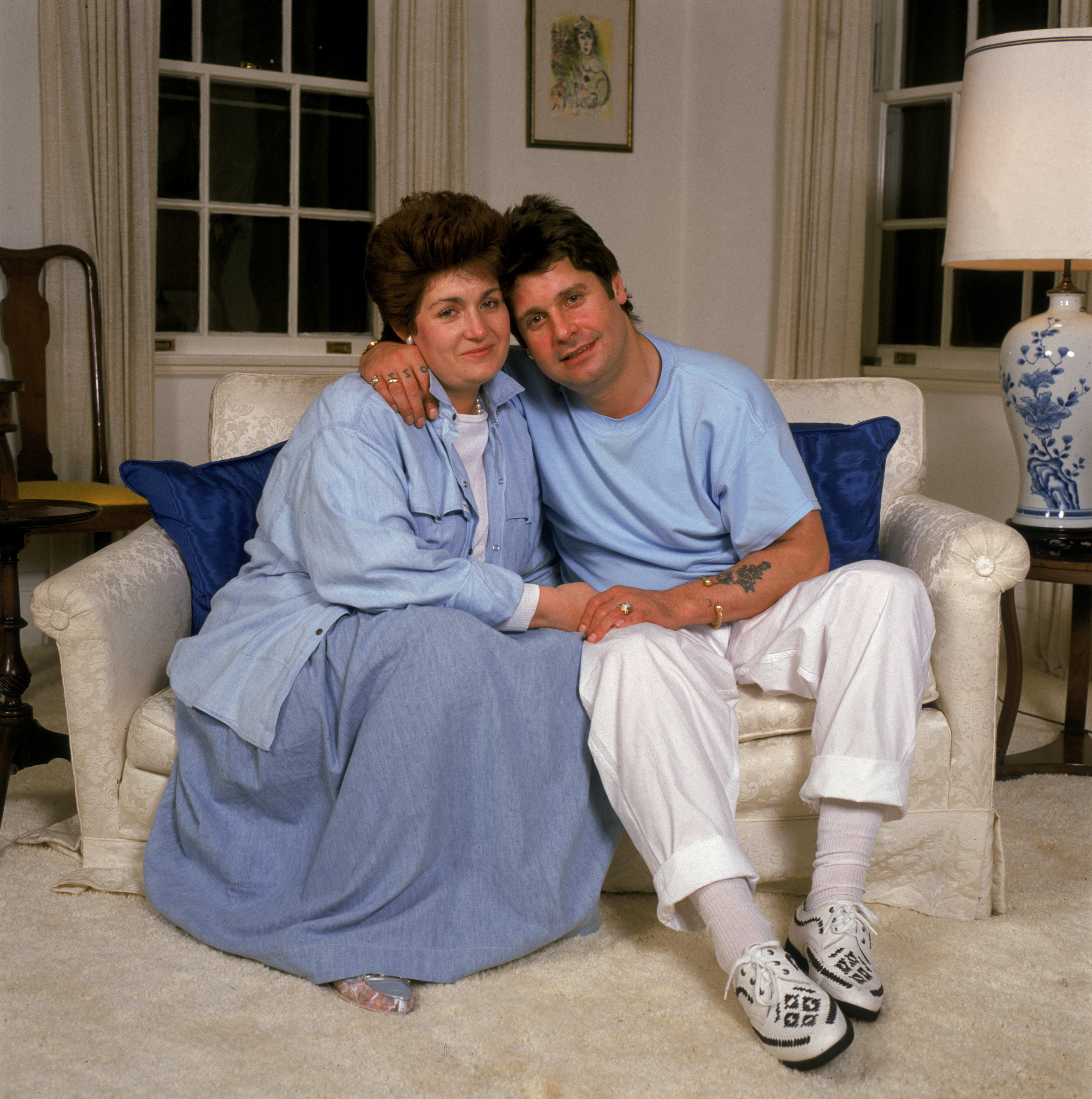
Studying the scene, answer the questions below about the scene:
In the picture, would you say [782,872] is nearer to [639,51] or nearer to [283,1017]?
[283,1017]

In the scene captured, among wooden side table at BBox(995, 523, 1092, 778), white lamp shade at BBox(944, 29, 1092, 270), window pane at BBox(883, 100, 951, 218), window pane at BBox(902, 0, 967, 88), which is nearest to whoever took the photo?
white lamp shade at BBox(944, 29, 1092, 270)

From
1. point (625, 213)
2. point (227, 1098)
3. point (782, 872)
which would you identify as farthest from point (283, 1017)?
point (625, 213)

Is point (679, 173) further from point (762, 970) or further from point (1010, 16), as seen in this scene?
point (762, 970)

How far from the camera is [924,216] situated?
3.96 metres

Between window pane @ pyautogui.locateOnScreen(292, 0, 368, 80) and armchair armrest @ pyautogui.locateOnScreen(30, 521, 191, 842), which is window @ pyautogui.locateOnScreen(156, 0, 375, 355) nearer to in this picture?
window pane @ pyautogui.locateOnScreen(292, 0, 368, 80)

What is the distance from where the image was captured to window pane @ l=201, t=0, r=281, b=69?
392cm

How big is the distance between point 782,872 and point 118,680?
3.63ft

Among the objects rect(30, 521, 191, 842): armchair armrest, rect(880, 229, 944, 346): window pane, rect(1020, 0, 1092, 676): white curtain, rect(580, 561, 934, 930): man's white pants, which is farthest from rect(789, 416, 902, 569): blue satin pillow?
rect(880, 229, 944, 346): window pane

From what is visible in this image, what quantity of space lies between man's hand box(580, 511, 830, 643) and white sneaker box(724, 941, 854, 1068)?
535 mm

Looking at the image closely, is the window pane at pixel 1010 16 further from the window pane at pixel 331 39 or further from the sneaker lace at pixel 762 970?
the sneaker lace at pixel 762 970

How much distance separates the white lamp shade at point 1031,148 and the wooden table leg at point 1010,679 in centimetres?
75

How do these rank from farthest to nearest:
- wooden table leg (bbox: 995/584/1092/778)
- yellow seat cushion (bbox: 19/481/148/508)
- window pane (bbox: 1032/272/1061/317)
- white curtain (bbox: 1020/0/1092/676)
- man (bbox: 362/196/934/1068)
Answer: window pane (bbox: 1032/272/1061/317), white curtain (bbox: 1020/0/1092/676), yellow seat cushion (bbox: 19/481/148/508), wooden table leg (bbox: 995/584/1092/778), man (bbox: 362/196/934/1068)

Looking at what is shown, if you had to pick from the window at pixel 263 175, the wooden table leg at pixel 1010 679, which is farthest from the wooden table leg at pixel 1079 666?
the window at pixel 263 175

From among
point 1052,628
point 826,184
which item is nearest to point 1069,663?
point 1052,628
